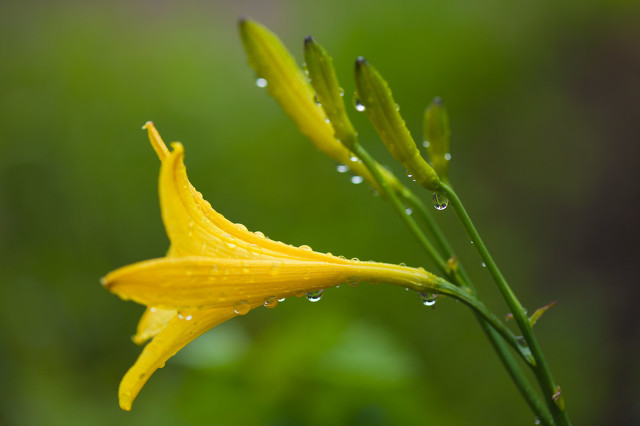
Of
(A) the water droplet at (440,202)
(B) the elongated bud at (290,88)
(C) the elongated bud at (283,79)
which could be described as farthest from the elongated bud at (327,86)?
(A) the water droplet at (440,202)

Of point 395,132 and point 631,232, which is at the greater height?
point 395,132

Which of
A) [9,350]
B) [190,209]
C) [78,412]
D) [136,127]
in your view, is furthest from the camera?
[136,127]

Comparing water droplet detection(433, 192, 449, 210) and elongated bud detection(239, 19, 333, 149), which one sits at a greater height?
elongated bud detection(239, 19, 333, 149)

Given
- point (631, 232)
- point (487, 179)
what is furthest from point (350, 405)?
point (631, 232)

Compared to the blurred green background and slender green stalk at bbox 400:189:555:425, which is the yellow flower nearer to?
slender green stalk at bbox 400:189:555:425

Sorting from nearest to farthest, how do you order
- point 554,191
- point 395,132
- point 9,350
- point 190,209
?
point 190,209, point 395,132, point 9,350, point 554,191

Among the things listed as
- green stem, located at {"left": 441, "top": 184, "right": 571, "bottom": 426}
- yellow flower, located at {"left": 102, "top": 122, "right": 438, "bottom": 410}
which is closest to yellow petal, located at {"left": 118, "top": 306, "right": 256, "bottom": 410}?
yellow flower, located at {"left": 102, "top": 122, "right": 438, "bottom": 410}

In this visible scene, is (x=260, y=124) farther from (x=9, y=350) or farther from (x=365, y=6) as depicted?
(x=9, y=350)
